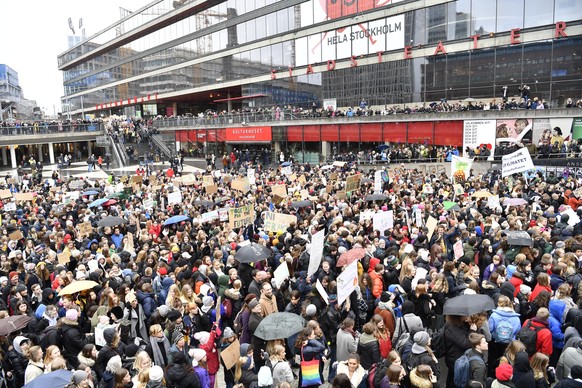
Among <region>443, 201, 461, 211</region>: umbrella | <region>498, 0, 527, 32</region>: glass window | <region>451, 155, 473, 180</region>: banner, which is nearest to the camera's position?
<region>443, 201, 461, 211</region>: umbrella

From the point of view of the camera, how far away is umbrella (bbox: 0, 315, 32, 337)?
22.3 feet

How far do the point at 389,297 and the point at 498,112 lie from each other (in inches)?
975

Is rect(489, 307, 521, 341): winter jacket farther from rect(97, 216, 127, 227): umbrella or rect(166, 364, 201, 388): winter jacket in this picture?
rect(97, 216, 127, 227): umbrella

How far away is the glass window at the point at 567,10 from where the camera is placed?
90.4ft

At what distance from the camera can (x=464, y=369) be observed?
5555 mm

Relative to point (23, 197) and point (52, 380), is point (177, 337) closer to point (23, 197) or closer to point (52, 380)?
point (52, 380)

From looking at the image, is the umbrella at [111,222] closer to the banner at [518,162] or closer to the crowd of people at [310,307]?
the crowd of people at [310,307]

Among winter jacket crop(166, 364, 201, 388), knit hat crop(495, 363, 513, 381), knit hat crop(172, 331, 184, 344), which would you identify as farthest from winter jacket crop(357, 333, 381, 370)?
knit hat crop(172, 331, 184, 344)

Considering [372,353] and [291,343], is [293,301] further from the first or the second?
[372,353]

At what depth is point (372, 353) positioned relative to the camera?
241 inches

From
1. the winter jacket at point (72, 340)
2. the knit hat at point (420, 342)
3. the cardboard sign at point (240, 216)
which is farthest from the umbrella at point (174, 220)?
the knit hat at point (420, 342)

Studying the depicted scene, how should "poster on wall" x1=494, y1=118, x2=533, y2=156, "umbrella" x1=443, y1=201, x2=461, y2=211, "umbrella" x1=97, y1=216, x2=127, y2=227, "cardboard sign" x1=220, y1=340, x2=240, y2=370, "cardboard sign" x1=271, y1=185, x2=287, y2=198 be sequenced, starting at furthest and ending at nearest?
"poster on wall" x1=494, y1=118, x2=533, y2=156
"cardboard sign" x1=271, y1=185, x2=287, y2=198
"umbrella" x1=443, y1=201, x2=461, y2=211
"umbrella" x1=97, y1=216, x2=127, y2=227
"cardboard sign" x1=220, y1=340, x2=240, y2=370

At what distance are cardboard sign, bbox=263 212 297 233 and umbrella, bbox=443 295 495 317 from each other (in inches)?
251

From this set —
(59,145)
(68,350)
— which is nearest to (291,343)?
→ (68,350)
